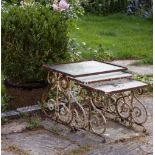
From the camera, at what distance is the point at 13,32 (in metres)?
6.02

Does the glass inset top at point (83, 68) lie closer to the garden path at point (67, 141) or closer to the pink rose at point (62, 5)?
the garden path at point (67, 141)

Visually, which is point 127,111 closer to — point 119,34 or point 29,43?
point 29,43

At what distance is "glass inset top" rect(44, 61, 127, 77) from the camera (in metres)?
5.47

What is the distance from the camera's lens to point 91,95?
18.0ft

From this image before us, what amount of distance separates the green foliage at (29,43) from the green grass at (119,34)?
3439mm

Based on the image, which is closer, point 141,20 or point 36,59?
point 36,59

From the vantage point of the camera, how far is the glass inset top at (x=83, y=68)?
547cm

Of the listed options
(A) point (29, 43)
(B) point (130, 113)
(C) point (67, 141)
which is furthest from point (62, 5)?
(C) point (67, 141)

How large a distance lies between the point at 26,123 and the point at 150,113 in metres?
1.45

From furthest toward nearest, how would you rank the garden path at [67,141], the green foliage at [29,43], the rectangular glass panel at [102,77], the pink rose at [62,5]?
the pink rose at [62,5] < the green foliage at [29,43] < the rectangular glass panel at [102,77] < the garden path at [67,141]

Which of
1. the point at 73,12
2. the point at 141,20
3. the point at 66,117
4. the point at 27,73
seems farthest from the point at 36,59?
the point at 141,20

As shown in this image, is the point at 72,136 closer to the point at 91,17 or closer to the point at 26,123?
the point at 26,123

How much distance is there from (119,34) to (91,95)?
7020 millimetres

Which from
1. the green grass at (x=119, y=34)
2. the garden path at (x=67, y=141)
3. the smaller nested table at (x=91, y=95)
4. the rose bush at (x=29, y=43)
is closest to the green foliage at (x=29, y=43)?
the rose bush at (x=29, y=43)
